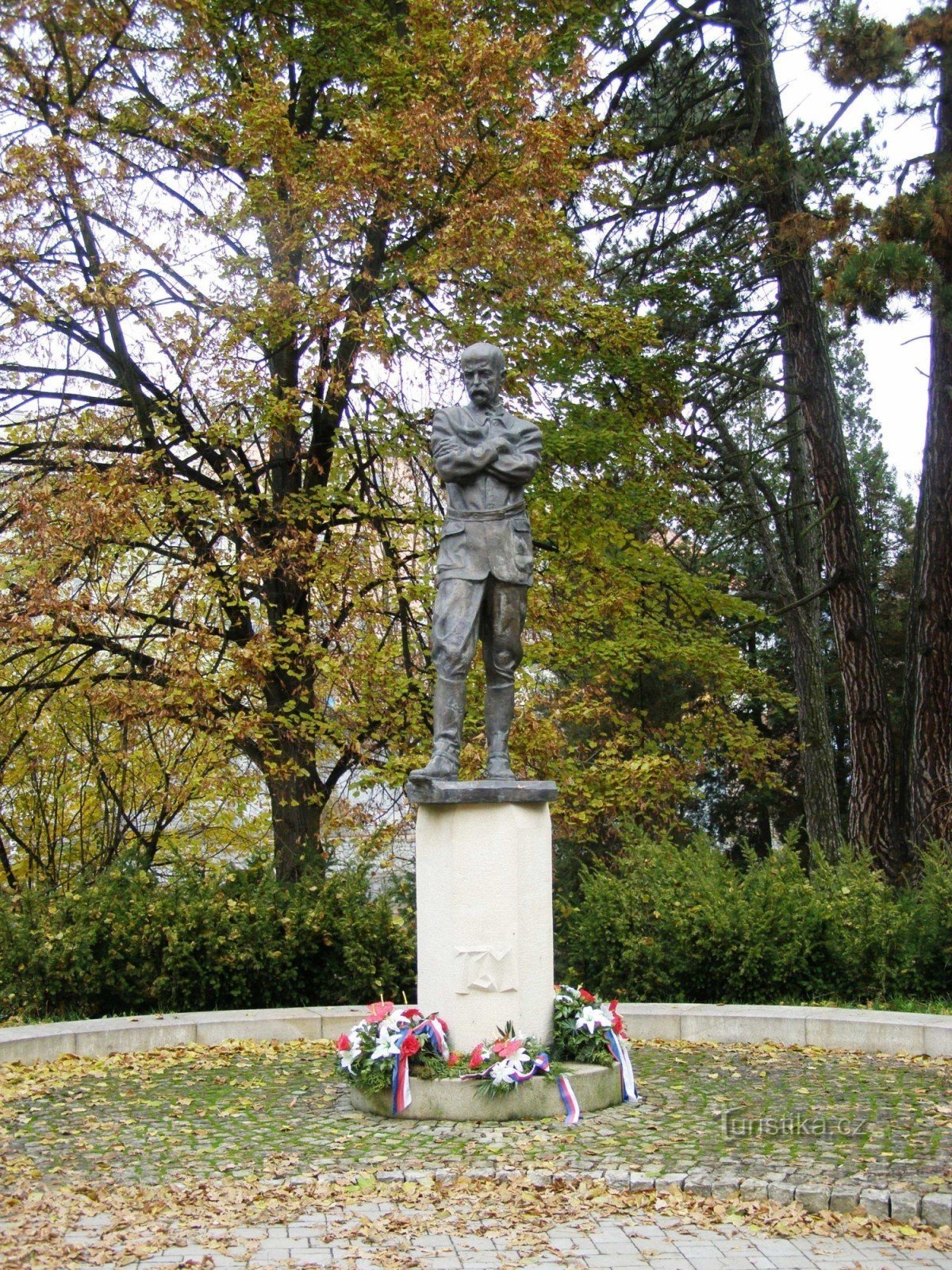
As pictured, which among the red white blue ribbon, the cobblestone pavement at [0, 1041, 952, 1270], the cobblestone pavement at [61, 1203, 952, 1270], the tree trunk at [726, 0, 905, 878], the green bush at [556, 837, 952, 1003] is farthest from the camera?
the tree trunk at [726, 0, 905, 878]

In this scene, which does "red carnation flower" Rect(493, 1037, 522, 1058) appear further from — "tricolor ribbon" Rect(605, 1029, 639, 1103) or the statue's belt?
the statue's belt

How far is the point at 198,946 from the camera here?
953cm

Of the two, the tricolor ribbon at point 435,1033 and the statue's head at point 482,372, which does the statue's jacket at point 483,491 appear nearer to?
the statue's head at point 482,372

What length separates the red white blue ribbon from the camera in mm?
6438

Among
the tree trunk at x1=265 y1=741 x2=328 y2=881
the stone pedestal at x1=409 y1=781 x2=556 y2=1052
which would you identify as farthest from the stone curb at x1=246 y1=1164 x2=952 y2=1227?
the tree trunk at x1=265 y1=741 x2=328 y2=881

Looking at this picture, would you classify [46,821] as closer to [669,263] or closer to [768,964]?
[768,964]

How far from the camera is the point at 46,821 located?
13.6 metres

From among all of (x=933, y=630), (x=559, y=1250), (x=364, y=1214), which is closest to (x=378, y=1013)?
(x=364, y=1214)

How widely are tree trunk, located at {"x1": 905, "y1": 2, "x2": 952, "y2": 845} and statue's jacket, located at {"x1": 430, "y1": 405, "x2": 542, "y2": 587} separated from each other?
8278 millimetres

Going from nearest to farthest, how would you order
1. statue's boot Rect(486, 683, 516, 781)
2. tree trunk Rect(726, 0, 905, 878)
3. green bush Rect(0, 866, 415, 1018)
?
statue's boot Rect(486, 683, 516, 781) < green bush Rect(0, 866, 415, 1018) < tree trunk Rect(726, 0, 905, 878)

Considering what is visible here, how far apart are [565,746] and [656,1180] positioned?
7873mm

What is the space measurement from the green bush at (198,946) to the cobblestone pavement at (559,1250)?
4656 mm

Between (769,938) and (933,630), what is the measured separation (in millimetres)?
6135

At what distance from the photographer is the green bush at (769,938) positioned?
31.5 ft
